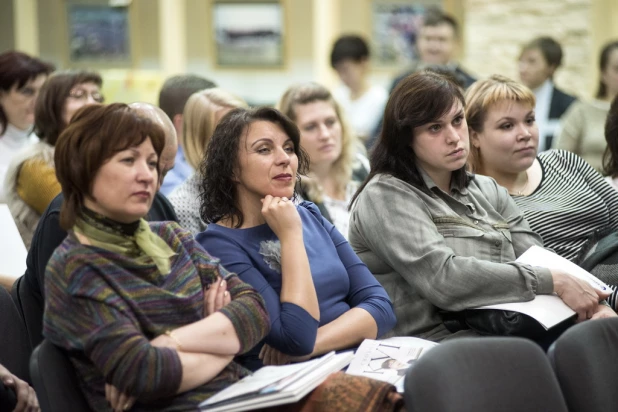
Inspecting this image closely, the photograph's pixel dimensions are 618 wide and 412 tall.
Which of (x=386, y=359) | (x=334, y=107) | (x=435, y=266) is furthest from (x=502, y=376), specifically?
(x=334, y=107)

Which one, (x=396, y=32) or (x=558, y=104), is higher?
(x=396, y=32)

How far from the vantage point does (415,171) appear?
3080 millimetres

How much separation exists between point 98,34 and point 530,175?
18.2ft

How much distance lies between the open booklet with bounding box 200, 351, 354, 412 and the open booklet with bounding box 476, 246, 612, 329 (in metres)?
0.82

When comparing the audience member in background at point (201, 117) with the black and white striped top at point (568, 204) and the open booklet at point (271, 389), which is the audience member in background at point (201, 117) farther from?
the open booklet at point (271, 389)

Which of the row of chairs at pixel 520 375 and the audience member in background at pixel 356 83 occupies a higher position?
the audience member in background at pixel 356 83

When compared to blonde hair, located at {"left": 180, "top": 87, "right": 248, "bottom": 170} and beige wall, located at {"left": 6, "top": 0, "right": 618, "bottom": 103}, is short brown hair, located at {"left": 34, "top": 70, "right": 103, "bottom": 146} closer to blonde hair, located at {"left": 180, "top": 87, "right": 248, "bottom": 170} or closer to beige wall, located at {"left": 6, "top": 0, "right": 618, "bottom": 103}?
blonde hair, located at {"left": 180, "top": 87, "right": 248, "bottom": 170}

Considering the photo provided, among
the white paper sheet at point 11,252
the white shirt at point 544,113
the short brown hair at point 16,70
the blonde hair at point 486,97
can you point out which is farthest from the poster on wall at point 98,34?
the blonde hair at point 486,97

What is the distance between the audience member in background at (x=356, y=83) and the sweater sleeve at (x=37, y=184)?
129 inches

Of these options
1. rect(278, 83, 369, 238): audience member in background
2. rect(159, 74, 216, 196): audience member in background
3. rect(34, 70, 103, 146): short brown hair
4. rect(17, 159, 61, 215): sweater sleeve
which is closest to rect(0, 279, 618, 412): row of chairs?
rect(17, 159, 61, 215): sweater sleeve

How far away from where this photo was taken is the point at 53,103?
13.0 ft

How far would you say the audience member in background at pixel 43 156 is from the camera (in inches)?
141

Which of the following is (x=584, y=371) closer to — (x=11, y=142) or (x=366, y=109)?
(x=11, y=142)

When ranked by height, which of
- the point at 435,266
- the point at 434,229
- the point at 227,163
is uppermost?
the point at 227,163
